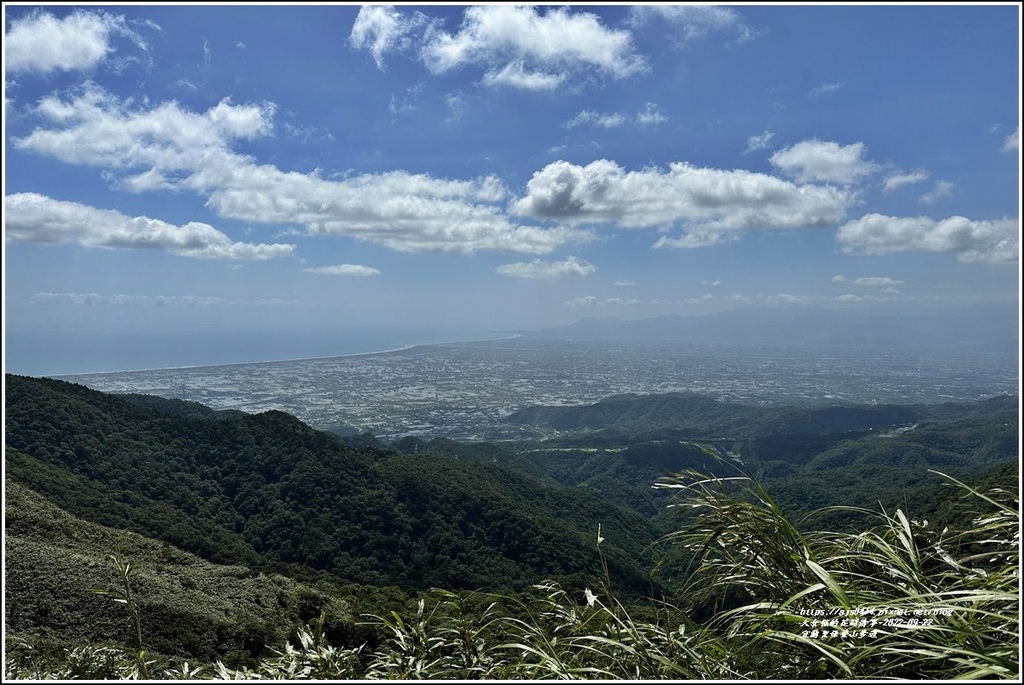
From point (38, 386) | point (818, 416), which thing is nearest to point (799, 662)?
point (38, 386)

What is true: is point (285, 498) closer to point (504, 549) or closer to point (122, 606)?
point (504, 549)

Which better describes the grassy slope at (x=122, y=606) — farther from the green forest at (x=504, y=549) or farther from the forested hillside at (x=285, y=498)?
the forested hillside at (x=285, y=498)

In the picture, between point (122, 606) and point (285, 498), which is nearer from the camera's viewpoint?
point (122, 606)

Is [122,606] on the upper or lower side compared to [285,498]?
upper

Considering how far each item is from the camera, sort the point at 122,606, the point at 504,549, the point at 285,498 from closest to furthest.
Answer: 1. the point at 122,606
2. the point at 504,549
3. the point at 285,498

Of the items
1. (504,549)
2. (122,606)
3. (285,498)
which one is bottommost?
(504,549)

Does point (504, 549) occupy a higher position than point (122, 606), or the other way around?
point (122, 606)

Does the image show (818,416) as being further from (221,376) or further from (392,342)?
(392,342)

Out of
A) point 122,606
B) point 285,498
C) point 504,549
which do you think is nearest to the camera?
point 122,606

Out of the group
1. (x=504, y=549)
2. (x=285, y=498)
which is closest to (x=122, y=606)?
(x=504, y=549)

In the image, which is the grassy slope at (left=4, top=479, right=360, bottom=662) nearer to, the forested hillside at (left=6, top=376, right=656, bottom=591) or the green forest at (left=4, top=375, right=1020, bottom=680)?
the green forest at (left=4, top=375, right=1020, bottom=680)
